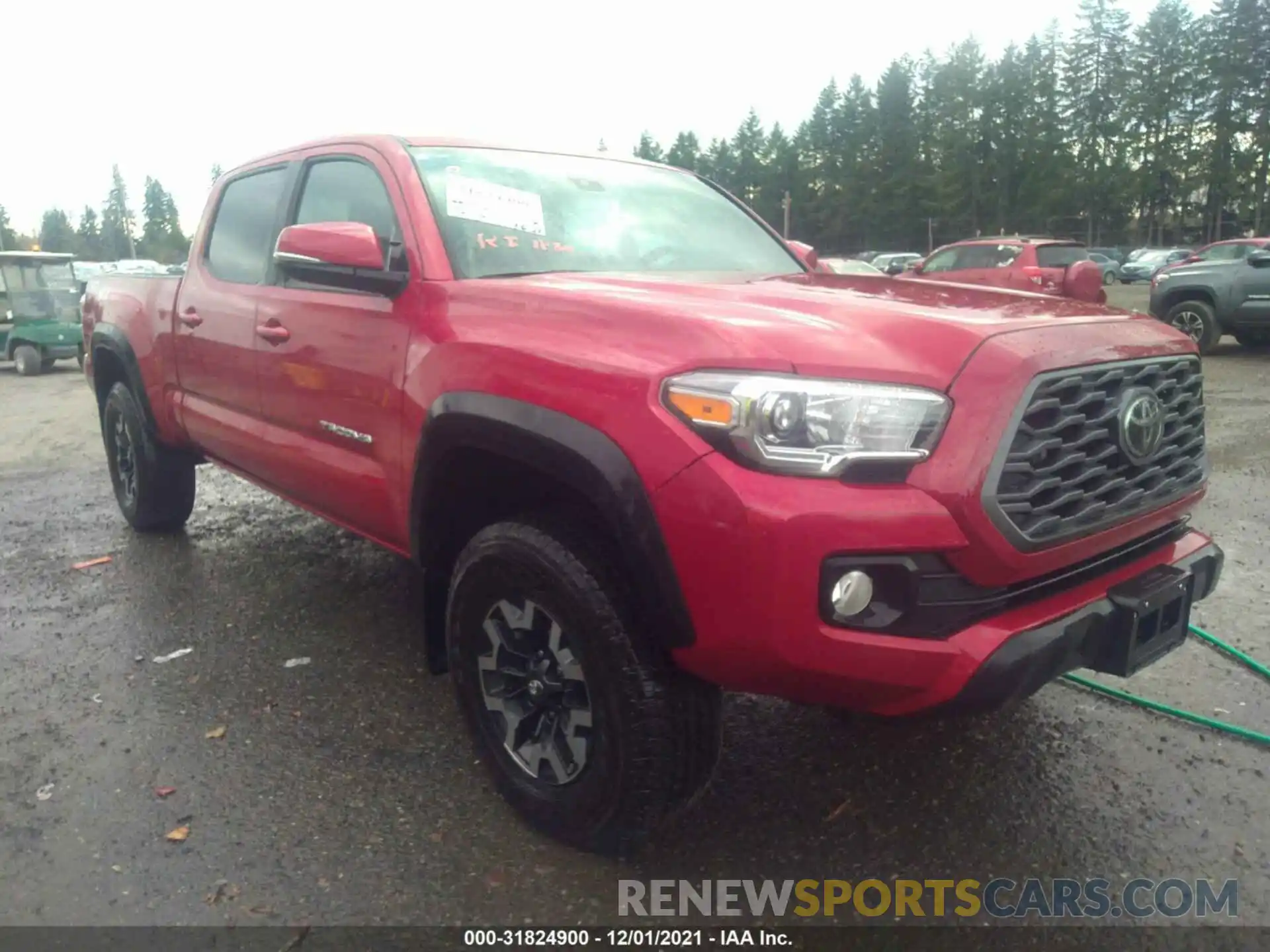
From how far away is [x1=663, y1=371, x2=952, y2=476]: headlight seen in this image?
2.04 m

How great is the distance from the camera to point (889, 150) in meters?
69.8

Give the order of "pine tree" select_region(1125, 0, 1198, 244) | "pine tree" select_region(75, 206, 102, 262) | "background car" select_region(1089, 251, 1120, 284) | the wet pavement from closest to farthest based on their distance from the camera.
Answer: the wet pavement < "background car" select_region(1089, 251, 1120, 284) < "pine tree" select_region(1125, 0, 1198, 244) < "pine tree" select_region(75, 206, 102, 262)

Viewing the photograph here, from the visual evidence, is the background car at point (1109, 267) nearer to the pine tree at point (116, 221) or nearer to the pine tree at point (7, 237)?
the pine tree at point (7, 237)

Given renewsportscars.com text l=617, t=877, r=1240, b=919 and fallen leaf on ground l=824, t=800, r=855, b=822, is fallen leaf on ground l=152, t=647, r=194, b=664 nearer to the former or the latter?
renewsportscars.com text l=617, t=877, r=1240, b=919

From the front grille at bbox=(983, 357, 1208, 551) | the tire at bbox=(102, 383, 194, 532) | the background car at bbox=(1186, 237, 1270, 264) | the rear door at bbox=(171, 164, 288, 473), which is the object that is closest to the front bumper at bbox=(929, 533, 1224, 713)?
the front grille at bbox=(983, 357, 1208, 551)

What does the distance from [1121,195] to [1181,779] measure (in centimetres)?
6418

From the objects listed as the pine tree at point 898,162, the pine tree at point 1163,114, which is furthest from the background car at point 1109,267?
the pine tree at point 898,162

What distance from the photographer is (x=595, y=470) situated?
221cm

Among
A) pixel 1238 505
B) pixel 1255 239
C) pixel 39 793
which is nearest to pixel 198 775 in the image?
pixel 39 793

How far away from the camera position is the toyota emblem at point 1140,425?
2.31 meters

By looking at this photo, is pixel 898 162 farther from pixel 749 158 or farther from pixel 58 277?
pixel 58 277

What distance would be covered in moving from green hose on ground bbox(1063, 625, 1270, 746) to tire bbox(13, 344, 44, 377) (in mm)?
18827

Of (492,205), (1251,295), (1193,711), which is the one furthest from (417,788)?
(1251,295)

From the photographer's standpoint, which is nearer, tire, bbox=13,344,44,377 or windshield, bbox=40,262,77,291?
tire, bbox=13,344,44,377
